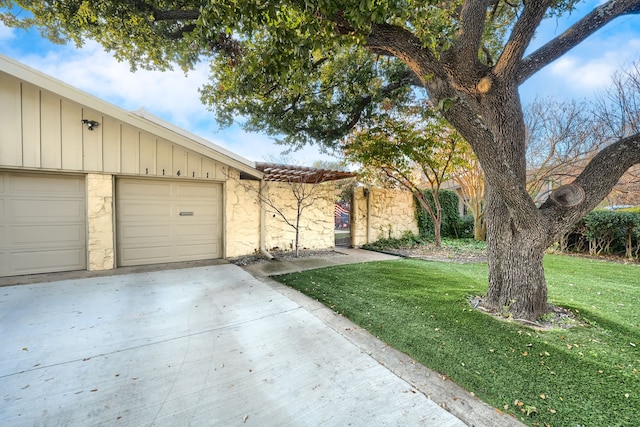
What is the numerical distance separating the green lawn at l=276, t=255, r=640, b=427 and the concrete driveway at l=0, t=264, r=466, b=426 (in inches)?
22.1

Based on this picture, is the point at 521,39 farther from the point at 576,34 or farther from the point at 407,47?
the point at 407,47

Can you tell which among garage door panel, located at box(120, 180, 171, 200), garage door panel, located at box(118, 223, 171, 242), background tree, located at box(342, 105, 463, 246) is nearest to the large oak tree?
garage door panel, located at box(120, 180, 171, 200)

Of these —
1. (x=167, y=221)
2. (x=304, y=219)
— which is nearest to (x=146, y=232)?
(x=167, y=221)

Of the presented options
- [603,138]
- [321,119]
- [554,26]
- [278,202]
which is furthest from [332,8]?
[603,138]

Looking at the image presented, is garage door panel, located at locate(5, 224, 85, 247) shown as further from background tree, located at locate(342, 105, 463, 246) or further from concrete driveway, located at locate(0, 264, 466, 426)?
background tree, located at locate(342, 105, 463, 246)

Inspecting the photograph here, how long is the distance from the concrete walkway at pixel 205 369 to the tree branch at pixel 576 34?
145 inches

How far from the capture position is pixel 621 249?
8.19 meters

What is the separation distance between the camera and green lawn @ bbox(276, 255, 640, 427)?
189cm

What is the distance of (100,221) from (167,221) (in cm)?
120

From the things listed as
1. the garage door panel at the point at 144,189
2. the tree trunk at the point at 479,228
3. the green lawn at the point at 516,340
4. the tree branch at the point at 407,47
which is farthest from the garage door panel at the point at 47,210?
the tree trunk at the point at 479,228

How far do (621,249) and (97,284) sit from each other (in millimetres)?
13937

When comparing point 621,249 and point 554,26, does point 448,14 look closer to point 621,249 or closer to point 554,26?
point 554,26

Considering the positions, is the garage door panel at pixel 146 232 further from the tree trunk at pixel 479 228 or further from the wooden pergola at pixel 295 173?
the tree trunk at pixel 479 228

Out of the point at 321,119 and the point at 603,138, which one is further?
the point at 603,138
